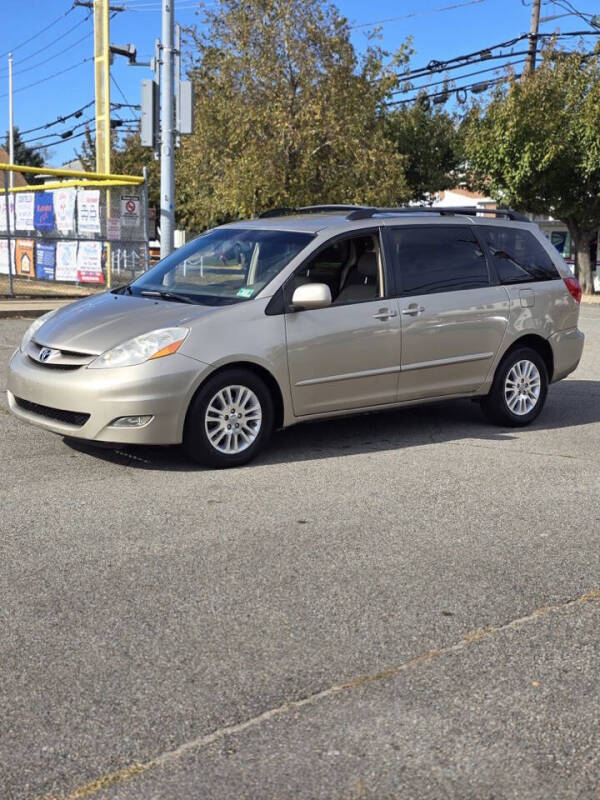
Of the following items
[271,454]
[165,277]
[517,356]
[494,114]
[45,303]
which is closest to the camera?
[271,454]

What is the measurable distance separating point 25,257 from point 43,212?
72.1 inches

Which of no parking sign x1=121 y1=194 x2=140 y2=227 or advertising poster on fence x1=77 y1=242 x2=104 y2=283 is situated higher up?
no parking sign x1=121 y1=194 x2=140 y2=227

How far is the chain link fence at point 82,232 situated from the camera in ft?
64.1

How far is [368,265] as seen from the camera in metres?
7.64

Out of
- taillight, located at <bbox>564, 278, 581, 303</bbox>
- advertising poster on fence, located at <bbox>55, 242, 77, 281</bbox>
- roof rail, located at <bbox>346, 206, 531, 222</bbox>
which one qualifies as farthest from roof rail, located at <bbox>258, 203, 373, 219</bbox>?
advertising poster on fence, located at <bbox>55, 242, 77, 281</bbox>

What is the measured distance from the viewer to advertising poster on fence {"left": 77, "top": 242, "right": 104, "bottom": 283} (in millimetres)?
19844

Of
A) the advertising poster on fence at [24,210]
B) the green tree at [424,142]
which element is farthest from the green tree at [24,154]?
the advertising poster on fence at [24,210]

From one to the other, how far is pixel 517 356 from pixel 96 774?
20.3ft

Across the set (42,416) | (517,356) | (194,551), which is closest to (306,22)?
(517,356)

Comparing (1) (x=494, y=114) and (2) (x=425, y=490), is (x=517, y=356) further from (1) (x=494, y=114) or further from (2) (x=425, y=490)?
(1) (x=494, y=114)

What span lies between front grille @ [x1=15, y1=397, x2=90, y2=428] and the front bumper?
0.08 ft

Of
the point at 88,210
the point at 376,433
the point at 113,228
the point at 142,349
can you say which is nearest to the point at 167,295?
the point at 142,349

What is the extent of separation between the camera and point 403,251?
780cm

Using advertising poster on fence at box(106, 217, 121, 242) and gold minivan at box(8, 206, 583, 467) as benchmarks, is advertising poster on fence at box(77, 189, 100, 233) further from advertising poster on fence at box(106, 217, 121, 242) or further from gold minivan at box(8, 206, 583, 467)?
gold minivan at box(8, 206, 583, 467)
